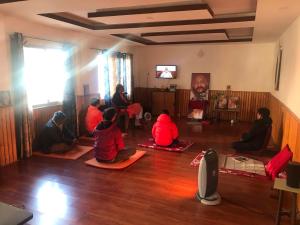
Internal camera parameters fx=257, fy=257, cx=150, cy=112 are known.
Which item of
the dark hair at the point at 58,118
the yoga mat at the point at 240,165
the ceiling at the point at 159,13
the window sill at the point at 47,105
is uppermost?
the ceiling at the point at 159,13

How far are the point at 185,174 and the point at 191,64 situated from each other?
523cm

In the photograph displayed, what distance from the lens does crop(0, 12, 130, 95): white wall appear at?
4234 mm

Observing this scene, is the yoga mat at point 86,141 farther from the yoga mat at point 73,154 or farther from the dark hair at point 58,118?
the dark hair at point 58,118

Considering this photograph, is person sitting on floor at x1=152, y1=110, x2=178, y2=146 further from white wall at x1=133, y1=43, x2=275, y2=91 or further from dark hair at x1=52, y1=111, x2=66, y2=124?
white wall at x1=133, y1=43, x2=275, y2=91

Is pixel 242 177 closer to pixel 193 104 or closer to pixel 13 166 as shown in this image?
pixel 13 166

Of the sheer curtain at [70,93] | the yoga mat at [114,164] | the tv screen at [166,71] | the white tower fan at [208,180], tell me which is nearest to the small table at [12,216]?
the white tower fan at [208,180]

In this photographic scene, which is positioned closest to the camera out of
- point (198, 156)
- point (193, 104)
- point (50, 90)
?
point (198, 156)

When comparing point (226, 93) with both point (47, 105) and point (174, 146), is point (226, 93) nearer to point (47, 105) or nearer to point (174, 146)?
point (174, 146)

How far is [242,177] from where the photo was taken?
3.87m

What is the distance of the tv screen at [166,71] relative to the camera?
28.4 ft

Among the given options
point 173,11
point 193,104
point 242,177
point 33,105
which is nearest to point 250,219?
point 242,177

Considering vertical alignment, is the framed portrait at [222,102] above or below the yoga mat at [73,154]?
above

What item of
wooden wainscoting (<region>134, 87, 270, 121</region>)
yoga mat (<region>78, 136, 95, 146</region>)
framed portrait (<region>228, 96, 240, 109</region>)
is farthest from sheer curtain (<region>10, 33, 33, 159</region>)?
framed portrait (<region>228, 96, 240, 109</region>)

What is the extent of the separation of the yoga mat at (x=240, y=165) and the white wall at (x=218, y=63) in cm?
378
